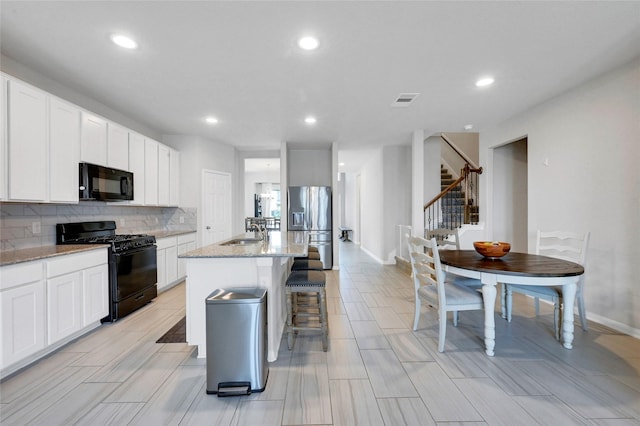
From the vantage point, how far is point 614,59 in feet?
8.66

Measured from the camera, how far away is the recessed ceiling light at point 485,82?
298 centimetres

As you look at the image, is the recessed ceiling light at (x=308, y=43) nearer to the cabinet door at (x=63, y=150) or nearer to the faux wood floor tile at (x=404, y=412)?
the cabinet door at (x=63, y=150)

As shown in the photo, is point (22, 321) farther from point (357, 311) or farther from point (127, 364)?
point (357, 311)

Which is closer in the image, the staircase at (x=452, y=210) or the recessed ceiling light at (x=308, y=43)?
the recessed ceiling light at (x=308, y=43)

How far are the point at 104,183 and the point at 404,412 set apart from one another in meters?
3.72

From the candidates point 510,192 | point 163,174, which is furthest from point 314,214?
point 510,192

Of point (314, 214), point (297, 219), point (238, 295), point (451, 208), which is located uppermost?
point (451, 208)

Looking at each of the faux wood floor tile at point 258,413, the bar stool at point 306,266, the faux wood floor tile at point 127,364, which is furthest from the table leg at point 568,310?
the faux wood floor tile at point 127,364

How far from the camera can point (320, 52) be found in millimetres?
2457

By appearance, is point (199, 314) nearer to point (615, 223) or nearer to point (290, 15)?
point (290, 15)

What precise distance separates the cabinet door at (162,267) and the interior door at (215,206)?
1185 millimetres

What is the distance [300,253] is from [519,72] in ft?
9.31

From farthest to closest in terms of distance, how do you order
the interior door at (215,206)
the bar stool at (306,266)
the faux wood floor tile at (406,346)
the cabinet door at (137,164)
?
the interior door at (215,206) → the cabinet door at (137,164) → the bar stool at (306,266) → the faux wood floor tile at (406,346)

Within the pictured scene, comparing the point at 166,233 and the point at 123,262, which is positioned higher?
the point at 166,233
